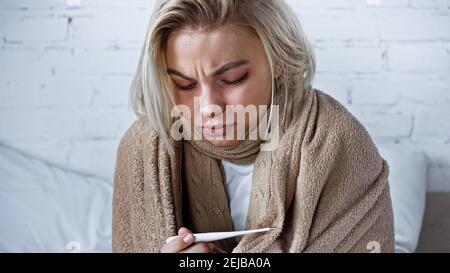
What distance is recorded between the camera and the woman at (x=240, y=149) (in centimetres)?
77

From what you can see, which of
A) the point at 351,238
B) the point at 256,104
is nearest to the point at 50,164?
the point at 256,104

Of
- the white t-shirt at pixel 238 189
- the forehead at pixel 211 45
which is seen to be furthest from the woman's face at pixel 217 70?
the white t-shirt at pixel 238 189

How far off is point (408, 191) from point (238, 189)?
0.94ft

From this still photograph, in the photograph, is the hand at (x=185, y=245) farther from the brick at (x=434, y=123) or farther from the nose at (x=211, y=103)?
the brick at (x=434, y=123)

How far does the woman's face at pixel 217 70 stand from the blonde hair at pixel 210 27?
0.04ft

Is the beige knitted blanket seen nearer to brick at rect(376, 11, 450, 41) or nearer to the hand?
the hand

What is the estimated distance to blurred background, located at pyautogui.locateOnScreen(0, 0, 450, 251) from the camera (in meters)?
0.87

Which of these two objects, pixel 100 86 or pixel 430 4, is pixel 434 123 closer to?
pixel 430 4

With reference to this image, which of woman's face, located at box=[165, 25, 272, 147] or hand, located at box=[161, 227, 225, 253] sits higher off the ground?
woman's face, located at box=[165, 25, 272, 147]

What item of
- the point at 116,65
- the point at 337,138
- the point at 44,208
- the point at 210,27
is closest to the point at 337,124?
the point at 337,138

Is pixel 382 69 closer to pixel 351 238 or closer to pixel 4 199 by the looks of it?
pixel 351 238

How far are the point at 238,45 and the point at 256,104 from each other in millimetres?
96

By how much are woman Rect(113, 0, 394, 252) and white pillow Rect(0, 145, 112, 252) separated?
49mm

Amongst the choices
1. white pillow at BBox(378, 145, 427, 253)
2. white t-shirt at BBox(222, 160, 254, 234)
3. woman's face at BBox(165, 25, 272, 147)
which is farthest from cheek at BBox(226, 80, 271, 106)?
white pillow at BBox(378, 145, 427, 253)
